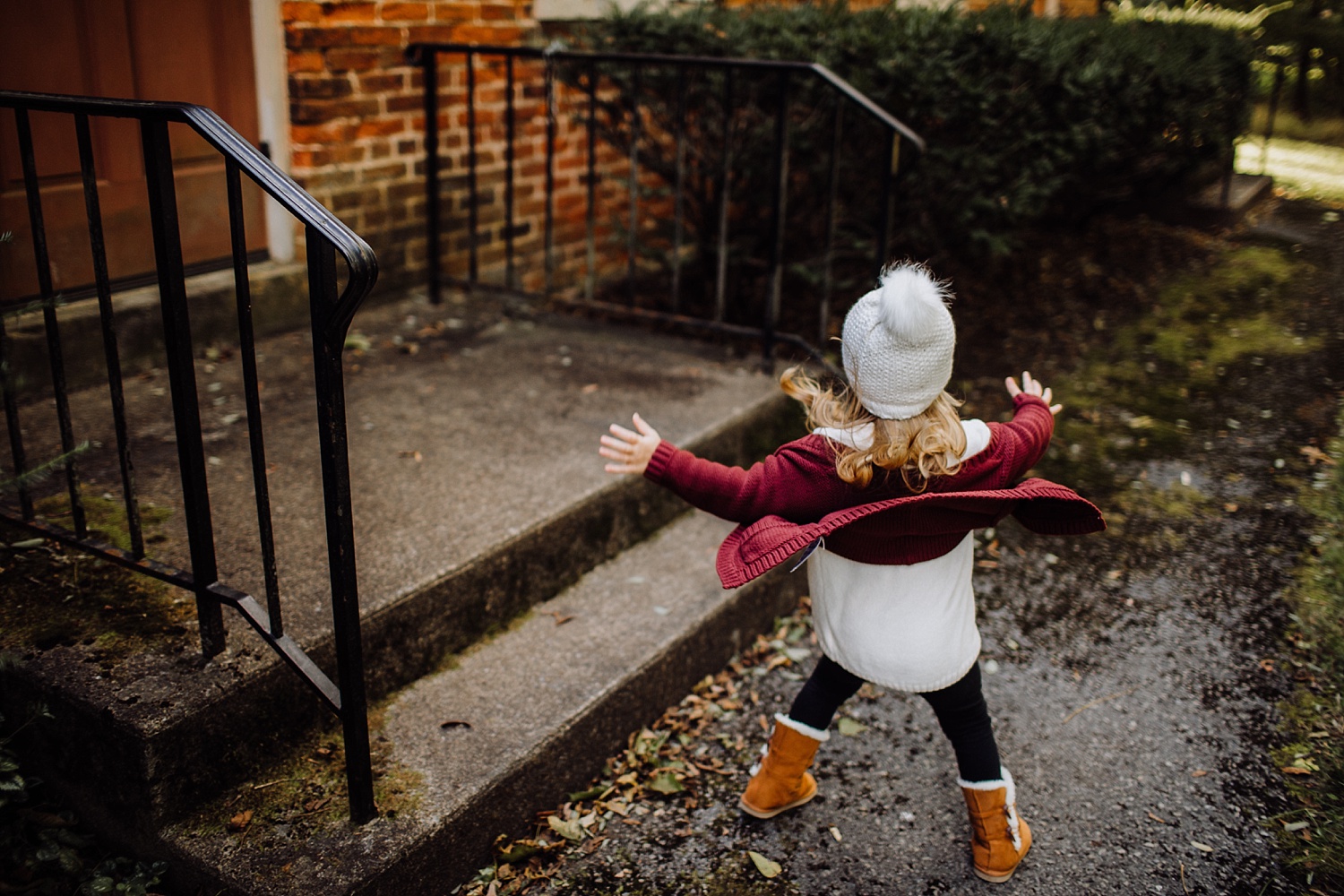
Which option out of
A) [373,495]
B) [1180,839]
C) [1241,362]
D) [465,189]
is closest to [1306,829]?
[1180,839]

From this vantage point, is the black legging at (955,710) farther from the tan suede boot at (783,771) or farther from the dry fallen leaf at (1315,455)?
the dry fallen leaf at (1315,455)

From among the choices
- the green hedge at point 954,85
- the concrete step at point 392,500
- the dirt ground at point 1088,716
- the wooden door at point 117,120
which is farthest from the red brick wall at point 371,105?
the dirt ground at point 1088,716

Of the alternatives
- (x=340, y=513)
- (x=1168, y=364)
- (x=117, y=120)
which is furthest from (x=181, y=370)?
(x=1168, y=364)

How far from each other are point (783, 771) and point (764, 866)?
0.67 ft

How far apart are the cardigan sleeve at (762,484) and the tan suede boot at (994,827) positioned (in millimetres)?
760

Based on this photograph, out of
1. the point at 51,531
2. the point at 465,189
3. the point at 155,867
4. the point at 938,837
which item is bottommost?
the point at 938,837

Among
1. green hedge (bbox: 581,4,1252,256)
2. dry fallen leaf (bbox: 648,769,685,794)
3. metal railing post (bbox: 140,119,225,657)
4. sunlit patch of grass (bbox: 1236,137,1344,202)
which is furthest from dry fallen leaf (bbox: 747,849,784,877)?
sunlit patch of grass (bbox: 1236,137,1344,202)

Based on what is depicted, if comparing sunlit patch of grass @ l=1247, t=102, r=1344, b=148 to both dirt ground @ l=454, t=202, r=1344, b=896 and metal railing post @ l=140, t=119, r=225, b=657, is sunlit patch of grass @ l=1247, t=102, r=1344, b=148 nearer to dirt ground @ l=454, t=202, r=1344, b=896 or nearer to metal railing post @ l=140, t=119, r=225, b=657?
dirt ground @ l=454, t=202, r=1344, b=896

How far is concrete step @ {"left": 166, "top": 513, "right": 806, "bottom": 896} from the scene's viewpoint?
2004mm

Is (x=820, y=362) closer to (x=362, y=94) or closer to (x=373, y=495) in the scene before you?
(x=373, y=495)

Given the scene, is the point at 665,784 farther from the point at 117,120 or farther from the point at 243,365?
the point at 117,120

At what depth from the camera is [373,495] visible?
292cm

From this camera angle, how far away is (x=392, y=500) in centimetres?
290

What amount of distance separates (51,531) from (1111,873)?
2406mm
